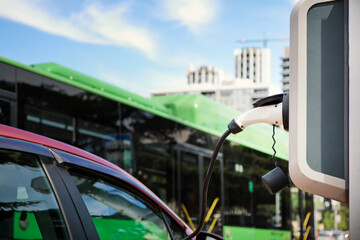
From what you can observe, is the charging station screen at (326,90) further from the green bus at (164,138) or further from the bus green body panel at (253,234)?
the bus green body panel at (253,234)

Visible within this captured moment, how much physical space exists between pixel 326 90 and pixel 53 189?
99 centimetres

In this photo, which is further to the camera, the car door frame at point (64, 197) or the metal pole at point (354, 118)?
the car door frame at point (64, 197)

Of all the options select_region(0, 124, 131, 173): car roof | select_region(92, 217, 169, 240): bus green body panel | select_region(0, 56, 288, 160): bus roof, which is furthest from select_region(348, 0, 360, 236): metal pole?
select_region(0, 56, 288, 160): bus roof

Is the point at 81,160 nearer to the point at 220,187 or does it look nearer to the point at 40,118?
the point at 40,118

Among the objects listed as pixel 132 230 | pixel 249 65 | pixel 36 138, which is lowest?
pixel 132 230

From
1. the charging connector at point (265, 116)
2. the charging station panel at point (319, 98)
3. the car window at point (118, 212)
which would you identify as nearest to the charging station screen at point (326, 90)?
the charging station panel at point (319, 98)

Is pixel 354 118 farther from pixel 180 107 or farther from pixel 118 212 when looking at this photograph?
pixel 180 107

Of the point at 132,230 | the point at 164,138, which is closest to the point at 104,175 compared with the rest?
the point at 132,230

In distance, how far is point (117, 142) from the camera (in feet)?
26.0

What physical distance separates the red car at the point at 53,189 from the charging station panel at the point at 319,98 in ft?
2.70

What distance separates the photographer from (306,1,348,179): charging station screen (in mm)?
1514

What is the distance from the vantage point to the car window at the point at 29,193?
77.6 inches

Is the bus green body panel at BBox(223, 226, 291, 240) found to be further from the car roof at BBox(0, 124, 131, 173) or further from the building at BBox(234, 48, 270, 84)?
the car roof at BBox(0, 124, 131, 173)

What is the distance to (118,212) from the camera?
253 cm
